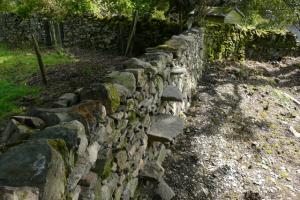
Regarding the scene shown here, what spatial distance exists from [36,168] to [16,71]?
32.6 ft

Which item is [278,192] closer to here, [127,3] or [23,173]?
[23,173]

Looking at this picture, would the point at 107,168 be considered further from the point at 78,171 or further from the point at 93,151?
the point at 78,171

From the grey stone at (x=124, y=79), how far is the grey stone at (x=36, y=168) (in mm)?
1619

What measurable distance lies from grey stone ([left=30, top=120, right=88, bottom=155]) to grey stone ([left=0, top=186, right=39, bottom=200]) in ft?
1.49

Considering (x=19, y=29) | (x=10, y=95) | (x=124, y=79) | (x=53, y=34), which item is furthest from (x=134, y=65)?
(x=19, y=29)

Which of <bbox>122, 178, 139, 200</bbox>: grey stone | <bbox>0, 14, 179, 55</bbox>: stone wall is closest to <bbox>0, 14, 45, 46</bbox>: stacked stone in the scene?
<bbox>0, 14, 179, 55</bbox>: stone wall

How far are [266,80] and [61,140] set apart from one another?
11.8m

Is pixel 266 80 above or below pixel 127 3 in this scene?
below

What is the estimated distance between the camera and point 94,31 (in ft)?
50.2

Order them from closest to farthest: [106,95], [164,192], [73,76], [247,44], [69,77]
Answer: [106,95], [164,192], [69,77], [73,76], [247,44]

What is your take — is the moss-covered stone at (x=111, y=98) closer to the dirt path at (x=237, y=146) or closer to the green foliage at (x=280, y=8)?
the dirt path at (x=237, y=146)

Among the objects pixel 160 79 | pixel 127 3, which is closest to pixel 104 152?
pixel 160 79

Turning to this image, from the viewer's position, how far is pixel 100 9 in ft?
56.2

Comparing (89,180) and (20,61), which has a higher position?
(89,180)
